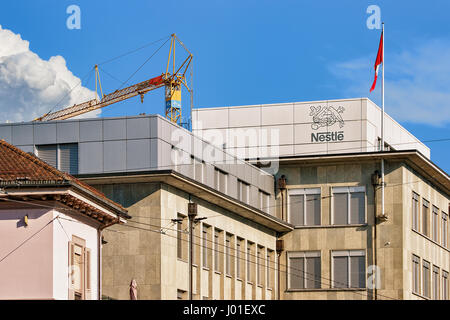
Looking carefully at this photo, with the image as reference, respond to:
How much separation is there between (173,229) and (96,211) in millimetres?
11772

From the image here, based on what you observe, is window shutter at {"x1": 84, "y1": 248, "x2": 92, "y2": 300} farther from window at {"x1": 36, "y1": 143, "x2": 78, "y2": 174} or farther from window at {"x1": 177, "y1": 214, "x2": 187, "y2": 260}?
window at {"x1": 36, "y1": 143, "x2": 78, "y2": 174}

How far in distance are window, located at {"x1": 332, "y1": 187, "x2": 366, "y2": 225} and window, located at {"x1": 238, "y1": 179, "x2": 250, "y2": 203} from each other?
27.3 feet

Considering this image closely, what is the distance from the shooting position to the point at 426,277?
279 ft

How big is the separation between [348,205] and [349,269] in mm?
4558

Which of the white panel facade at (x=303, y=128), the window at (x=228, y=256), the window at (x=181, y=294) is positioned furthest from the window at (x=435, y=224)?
the window at (x=181, y=294)

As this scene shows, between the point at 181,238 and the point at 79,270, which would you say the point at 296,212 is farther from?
the point at 79,270

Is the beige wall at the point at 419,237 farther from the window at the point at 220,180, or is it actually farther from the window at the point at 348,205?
the window at the point at 220,180

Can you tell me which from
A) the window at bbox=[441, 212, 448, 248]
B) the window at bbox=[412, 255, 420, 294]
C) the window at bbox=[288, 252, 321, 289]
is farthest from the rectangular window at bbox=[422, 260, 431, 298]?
the window at bbox=[288, 252, 321, 289]

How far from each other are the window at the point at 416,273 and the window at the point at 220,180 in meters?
17.0

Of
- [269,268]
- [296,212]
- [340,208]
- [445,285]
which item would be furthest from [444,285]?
[269,268]
